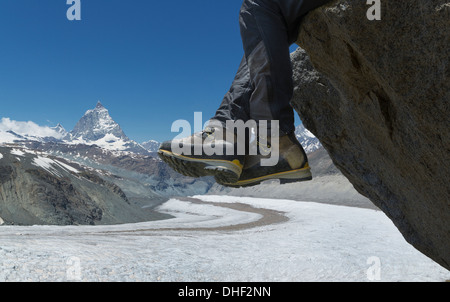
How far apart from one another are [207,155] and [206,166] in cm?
8

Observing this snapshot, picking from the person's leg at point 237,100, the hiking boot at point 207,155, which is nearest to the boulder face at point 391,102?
the person's leg at point 237,100

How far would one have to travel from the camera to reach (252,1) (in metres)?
1.99

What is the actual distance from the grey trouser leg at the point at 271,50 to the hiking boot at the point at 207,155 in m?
0.31

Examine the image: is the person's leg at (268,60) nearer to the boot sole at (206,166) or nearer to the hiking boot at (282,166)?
the hiking boot at (282,166)

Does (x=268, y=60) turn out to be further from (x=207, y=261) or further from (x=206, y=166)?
(x=207, y=261)

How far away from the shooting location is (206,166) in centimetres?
228

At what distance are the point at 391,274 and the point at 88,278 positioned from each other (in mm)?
5733

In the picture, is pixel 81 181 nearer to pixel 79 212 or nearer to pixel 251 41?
pixel 79 212

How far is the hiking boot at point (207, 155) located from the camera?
2.23 meters
